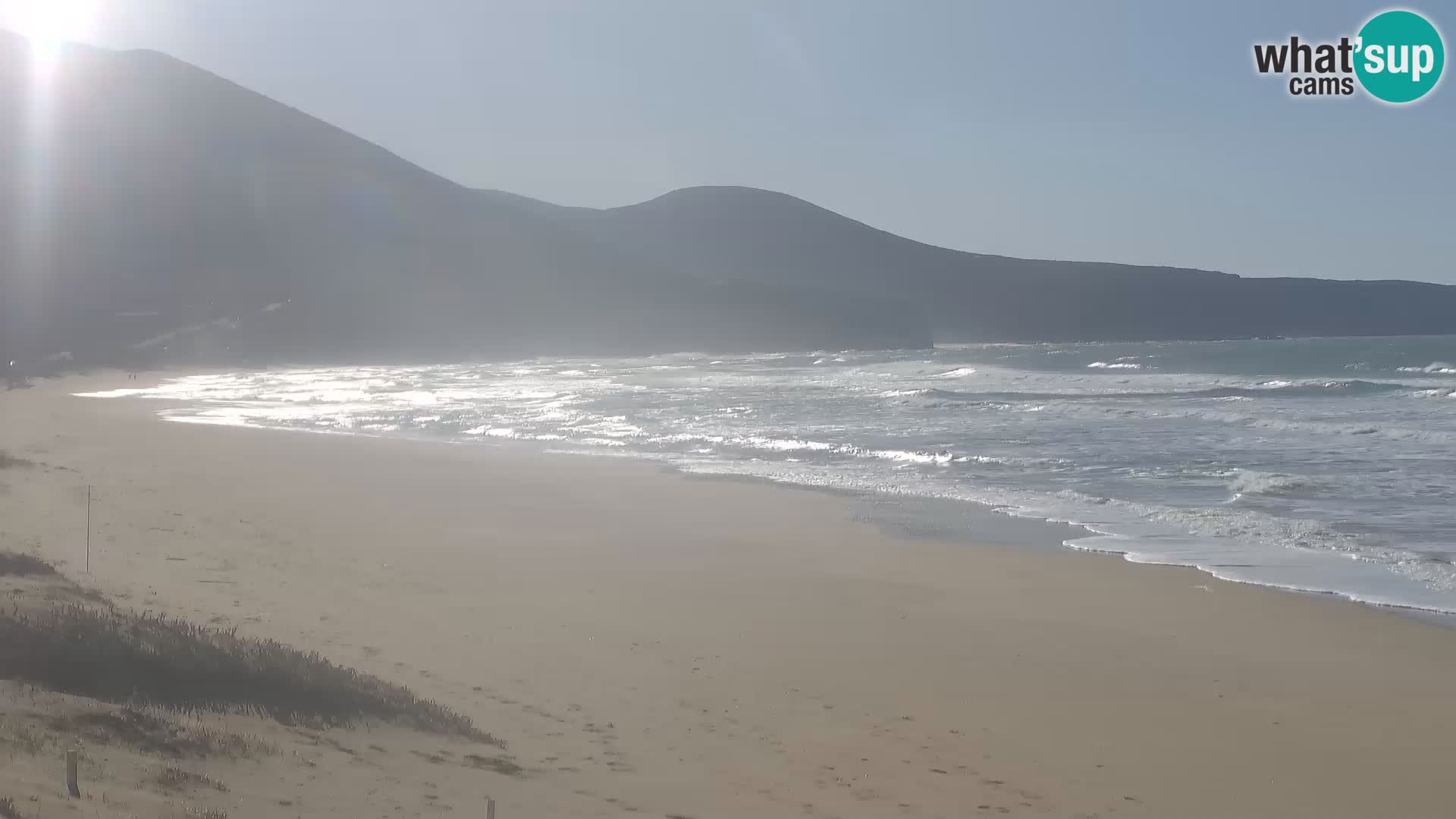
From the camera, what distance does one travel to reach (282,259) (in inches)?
3462

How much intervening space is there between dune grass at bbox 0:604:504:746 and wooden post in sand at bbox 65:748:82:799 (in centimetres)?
96

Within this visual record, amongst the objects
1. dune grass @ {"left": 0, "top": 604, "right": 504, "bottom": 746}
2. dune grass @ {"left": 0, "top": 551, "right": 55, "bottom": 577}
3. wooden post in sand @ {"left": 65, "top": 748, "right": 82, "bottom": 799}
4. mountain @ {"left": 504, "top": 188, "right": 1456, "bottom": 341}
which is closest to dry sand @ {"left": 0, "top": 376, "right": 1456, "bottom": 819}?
wooden post in sand @ {"left": 65, "top": 748, "right": 82, "bottom": 799}

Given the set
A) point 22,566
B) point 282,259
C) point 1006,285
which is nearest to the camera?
point 22,566

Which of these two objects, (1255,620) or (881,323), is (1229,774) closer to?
(1255,620)

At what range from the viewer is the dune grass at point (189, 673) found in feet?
13.7

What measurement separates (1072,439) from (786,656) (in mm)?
13416

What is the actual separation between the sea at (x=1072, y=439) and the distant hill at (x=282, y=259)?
97.2 feet

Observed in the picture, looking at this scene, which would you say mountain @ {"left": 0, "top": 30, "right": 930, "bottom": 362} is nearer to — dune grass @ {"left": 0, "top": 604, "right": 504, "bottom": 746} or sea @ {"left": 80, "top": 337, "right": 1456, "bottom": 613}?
sea @ {"left": 80, "top": 337, "right": 1456, "bottom": 613}

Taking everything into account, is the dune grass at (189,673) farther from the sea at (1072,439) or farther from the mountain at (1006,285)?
the mountain at (1006,285)

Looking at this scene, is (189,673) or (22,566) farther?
(22,566)

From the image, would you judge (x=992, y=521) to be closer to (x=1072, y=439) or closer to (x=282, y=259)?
(x=1072, y=439)

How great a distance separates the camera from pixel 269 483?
43.9 feet

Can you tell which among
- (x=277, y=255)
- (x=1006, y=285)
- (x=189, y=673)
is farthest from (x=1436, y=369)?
(x=1006, y=285)

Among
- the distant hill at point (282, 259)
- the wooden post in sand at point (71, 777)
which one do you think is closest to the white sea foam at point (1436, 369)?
the wooden post in sand at point (71, 777)
